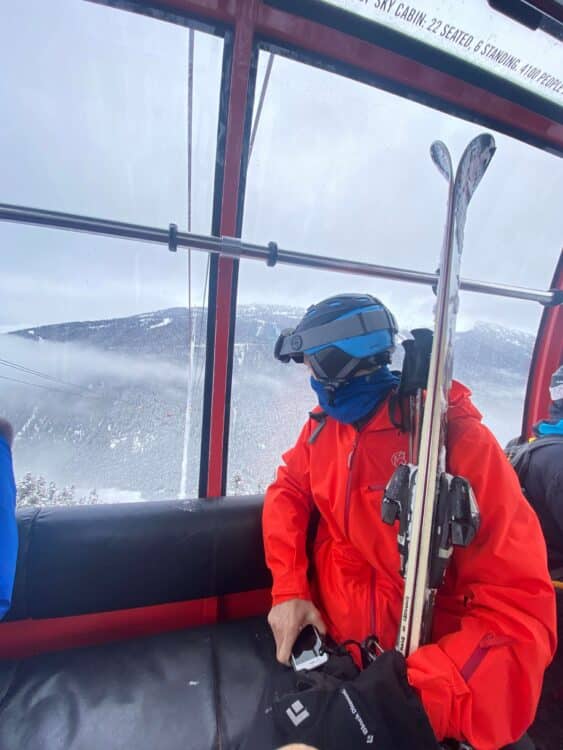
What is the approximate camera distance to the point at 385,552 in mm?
1140

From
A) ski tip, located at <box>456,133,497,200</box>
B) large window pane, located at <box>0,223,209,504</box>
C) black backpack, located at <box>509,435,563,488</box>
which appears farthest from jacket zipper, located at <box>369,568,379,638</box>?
ski tip, located at <box>456,133,497,200</box>

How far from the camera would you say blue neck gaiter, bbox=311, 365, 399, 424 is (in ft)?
3.99

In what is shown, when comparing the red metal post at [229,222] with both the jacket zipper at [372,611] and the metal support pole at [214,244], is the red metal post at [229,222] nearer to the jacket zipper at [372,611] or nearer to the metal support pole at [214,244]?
the metal support pole at [214,244]

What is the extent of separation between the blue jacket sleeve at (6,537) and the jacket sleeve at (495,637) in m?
1.06

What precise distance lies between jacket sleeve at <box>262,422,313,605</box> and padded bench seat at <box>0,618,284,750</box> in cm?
34

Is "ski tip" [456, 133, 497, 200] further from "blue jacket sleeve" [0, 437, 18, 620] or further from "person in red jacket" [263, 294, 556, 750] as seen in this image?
"blue jacket sleeve" [0, 437, 18, 620]

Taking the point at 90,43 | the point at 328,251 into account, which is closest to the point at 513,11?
the point at 328,251

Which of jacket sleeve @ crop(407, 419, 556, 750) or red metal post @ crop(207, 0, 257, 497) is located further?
red metal post @ crop(207, 0, 257, 497)

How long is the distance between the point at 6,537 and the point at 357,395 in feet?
3.66

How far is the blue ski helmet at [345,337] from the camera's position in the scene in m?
1.16

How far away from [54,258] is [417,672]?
2.05 metres

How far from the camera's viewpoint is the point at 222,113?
154 cm

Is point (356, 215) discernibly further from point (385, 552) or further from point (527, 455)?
point (385, 552)

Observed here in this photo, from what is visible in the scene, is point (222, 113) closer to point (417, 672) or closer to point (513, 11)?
point (513, 11)
